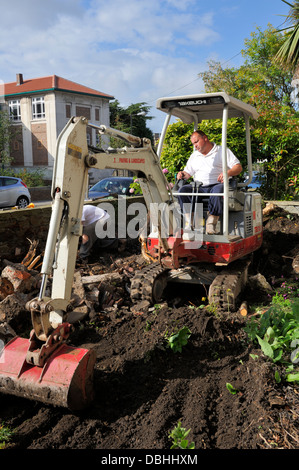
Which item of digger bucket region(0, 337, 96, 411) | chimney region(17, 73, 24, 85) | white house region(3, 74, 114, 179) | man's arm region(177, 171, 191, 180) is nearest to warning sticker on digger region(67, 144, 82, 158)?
digger bucket region(0, 337, 96, 411)

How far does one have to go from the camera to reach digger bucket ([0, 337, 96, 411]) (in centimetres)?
334

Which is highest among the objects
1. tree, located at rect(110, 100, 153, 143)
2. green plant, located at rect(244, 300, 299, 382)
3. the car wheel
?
tree, located at rect(110, 100, 153, 143)

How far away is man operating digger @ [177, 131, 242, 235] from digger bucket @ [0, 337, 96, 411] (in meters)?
2.84

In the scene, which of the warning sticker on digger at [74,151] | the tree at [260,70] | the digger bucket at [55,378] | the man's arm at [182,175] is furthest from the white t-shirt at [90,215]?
the tree at [260,70]

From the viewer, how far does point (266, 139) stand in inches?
427

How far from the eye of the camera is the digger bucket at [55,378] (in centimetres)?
334

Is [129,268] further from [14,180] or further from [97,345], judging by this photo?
[14,180]

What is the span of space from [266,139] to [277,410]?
28.7ft

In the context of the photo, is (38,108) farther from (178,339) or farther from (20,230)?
(178,339)

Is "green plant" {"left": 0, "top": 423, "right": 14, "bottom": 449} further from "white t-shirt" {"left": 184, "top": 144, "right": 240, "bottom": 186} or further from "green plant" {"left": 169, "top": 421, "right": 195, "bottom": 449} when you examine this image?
"white t-shirt" {"left": 184, "top": 144, "right": 240, "bottom": 186}

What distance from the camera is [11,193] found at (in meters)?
16.9
